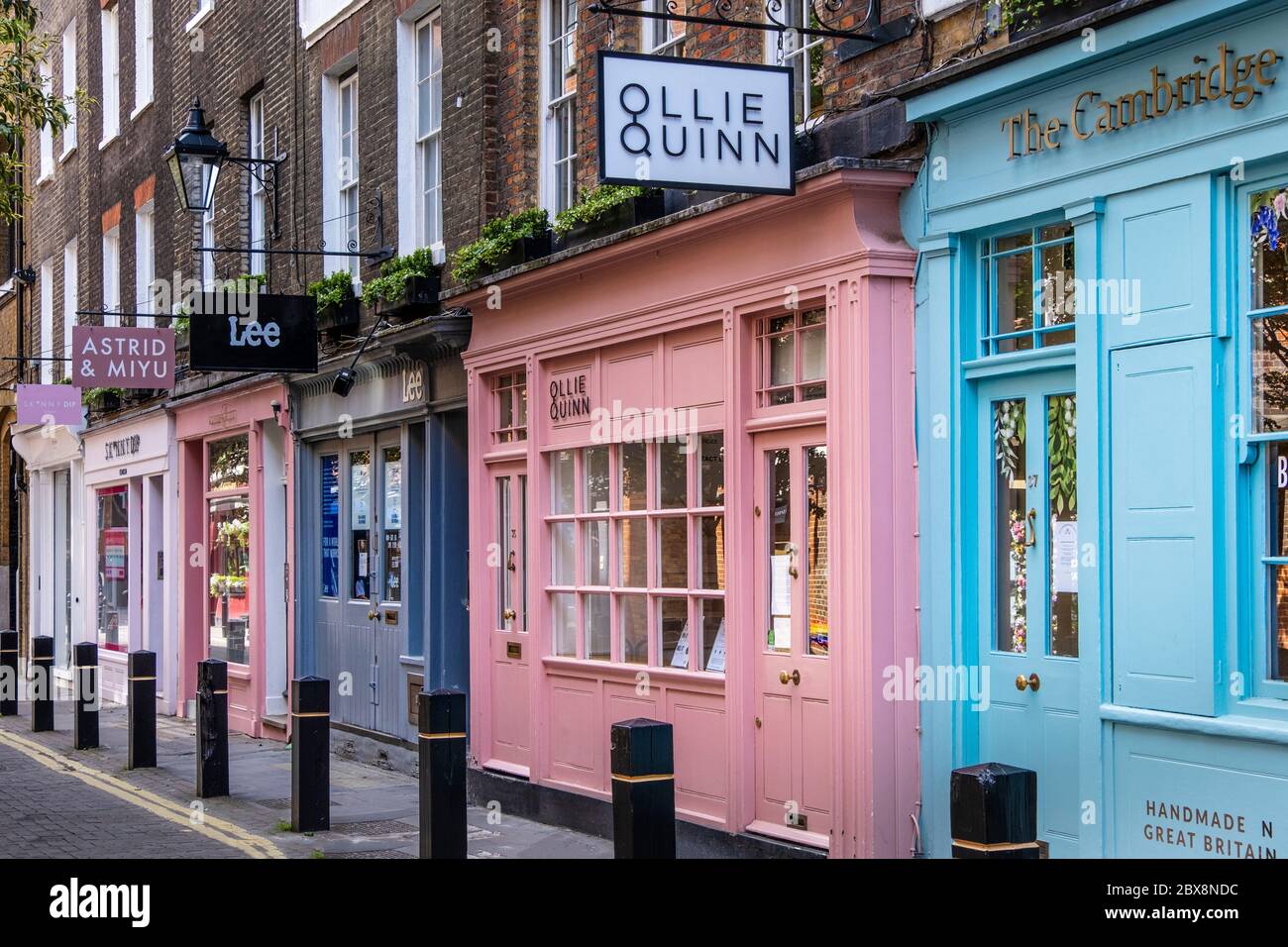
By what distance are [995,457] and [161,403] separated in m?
14.3

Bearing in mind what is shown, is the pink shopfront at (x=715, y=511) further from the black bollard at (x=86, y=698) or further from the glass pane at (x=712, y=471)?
the black bollard at (x=86, y=698)

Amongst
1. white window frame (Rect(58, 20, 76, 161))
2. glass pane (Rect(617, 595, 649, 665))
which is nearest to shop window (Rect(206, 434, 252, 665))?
glass pane (Rect(617, 595, 649, 665))

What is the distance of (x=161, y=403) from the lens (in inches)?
798

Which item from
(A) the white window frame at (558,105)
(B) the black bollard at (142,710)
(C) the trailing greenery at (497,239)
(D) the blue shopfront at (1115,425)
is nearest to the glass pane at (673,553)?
(D) the blue shopfront at (1115,425)

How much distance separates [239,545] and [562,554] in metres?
7.82

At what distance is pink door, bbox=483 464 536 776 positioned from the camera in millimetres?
11969

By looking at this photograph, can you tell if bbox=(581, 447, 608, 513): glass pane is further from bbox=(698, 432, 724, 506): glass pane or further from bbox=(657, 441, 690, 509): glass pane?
bbox=(698, 432, 724, 506): glass pane

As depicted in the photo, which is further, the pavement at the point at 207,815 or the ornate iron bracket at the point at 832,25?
the pavement at the point at 207,815

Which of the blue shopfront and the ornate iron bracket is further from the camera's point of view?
the ornate iron bracket

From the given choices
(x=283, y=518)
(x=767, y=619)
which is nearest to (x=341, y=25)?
(x=283, y=518)

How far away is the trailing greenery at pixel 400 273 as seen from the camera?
1360cm

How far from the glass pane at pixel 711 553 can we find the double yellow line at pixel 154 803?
2975mm

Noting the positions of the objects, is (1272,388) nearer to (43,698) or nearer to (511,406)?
(511,406)

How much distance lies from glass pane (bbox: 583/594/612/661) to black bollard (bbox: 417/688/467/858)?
1.99 metres
